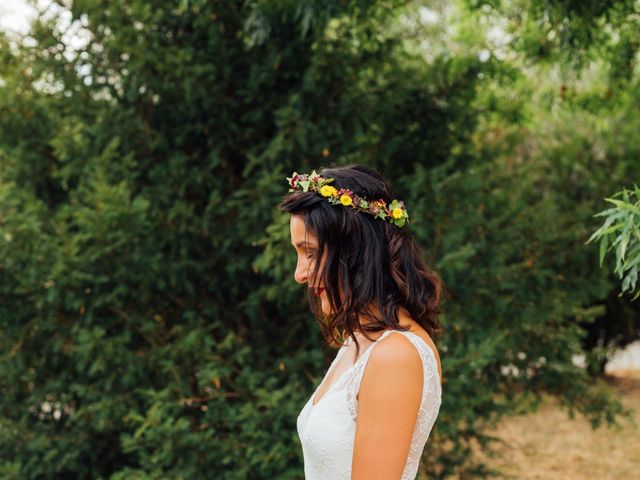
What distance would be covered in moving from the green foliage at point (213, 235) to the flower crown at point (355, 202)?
2.26 meters

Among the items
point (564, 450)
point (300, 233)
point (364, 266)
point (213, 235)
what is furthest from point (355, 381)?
point (564, 450)

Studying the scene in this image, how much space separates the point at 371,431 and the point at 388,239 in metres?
0.52

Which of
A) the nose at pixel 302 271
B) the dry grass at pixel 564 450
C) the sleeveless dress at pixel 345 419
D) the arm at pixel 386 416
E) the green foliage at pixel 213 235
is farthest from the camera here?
the dry grass at pixel 564 450

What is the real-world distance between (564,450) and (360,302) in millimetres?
6866

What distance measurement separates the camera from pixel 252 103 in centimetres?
529

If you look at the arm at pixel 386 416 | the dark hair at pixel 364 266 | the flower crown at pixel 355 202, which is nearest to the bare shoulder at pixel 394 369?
the arm at pixel 386 416

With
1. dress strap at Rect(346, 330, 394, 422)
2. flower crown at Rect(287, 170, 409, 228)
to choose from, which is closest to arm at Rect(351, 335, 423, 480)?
dress strap at Rect(346, 330, 394, 422)

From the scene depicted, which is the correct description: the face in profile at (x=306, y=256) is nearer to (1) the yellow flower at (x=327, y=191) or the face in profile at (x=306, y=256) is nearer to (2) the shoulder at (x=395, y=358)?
(1) the yellow flower at (x=327, y=191)

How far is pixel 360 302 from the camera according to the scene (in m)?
2.00

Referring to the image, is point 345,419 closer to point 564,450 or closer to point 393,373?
point 393,373

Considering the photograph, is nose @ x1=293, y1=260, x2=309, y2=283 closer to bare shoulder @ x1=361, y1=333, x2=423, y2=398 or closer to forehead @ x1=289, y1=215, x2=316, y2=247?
forehead @ x1=289, y1=215, x2=316, y2=247

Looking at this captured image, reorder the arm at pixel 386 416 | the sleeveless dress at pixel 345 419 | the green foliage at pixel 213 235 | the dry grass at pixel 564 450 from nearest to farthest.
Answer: the arm at pixel 386 416 → the sleeveless dress at pixel 345 419 → the green foliage at pixel 213 235 → the dry grass at pixel 564 450

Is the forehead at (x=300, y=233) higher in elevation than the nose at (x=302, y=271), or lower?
higher

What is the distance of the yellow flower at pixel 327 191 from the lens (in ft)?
6.84
